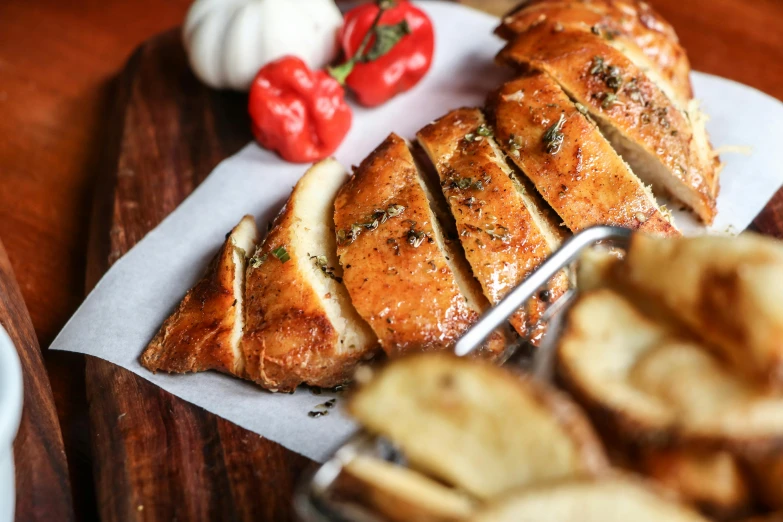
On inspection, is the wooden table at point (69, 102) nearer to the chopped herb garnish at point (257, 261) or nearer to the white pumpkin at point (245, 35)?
the white pumpkin at point (245, 35)

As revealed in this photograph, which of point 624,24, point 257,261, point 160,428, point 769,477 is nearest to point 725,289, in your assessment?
point 769,477

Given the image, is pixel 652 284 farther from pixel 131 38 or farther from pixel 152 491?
pixel 131 38

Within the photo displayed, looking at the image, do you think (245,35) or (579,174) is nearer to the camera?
(579,174)

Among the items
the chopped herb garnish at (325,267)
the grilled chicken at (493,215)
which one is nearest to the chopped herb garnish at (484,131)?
the grilled chicken at (493,215)

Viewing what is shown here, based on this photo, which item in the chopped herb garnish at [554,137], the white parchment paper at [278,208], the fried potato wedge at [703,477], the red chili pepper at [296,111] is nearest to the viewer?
the fried potato wedge at [703,477]

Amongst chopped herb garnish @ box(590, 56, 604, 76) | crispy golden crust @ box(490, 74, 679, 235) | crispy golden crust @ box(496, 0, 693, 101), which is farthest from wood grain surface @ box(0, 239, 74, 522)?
crispy golden crust @ box(496, 0, 693, 101)

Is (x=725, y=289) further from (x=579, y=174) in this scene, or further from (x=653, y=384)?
(x=579, y=174)

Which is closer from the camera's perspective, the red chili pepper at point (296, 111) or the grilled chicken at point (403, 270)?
the grilled chicken at point (403, 270)
